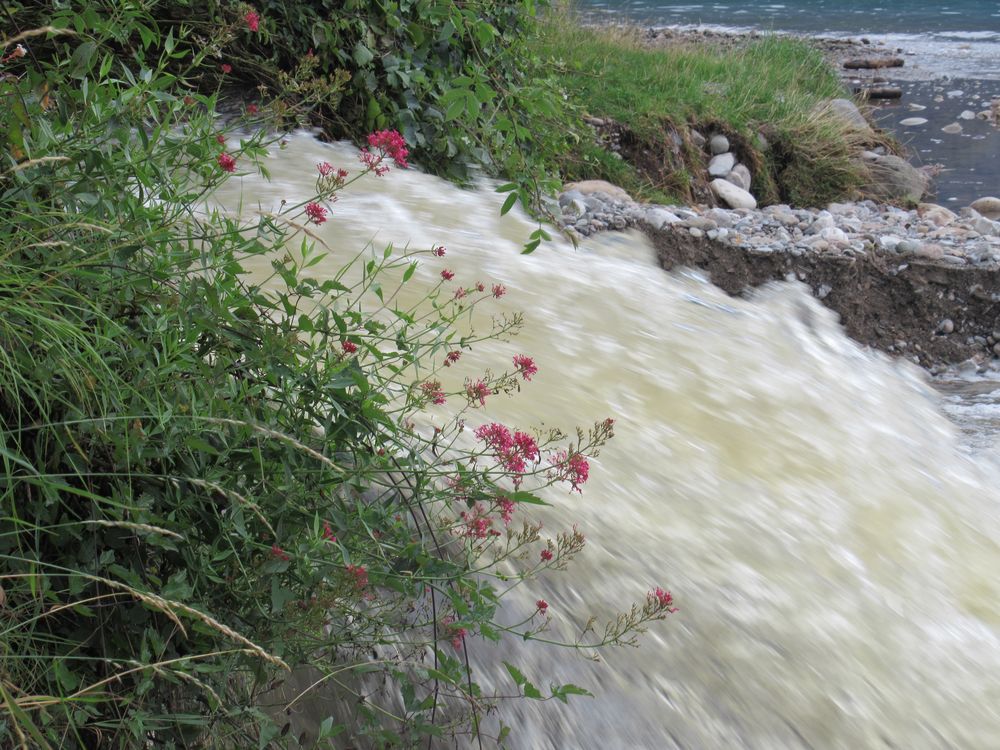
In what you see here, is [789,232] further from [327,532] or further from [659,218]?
[327,532]

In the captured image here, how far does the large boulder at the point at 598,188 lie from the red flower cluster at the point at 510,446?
4755mm

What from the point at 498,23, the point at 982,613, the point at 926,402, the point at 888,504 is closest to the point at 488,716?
the point at 982,613

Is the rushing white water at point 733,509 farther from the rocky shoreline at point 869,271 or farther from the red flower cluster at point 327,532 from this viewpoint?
the red flower cluster at point 327,532

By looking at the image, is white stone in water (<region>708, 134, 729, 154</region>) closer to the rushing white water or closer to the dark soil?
the dark soil

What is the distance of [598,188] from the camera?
273 inches

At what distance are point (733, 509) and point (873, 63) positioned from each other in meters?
18.5

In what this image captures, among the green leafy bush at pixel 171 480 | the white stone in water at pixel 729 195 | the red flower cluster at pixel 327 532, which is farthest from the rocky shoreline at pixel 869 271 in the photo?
the red flower cluster at pixel 327 532

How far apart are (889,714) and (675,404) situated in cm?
146

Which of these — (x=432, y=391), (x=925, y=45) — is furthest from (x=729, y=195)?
(x=925, y=45)

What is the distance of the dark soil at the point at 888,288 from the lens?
18.2 ft

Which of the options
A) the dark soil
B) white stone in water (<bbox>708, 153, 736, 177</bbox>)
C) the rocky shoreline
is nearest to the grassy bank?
white stone in water (<bbox>708, 153, 736, 177</bbox>)

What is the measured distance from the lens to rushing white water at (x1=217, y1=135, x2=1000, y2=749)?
2.42 metres

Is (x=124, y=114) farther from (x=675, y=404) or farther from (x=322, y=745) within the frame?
(x=675, y=404)

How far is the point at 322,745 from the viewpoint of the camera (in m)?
1.97
